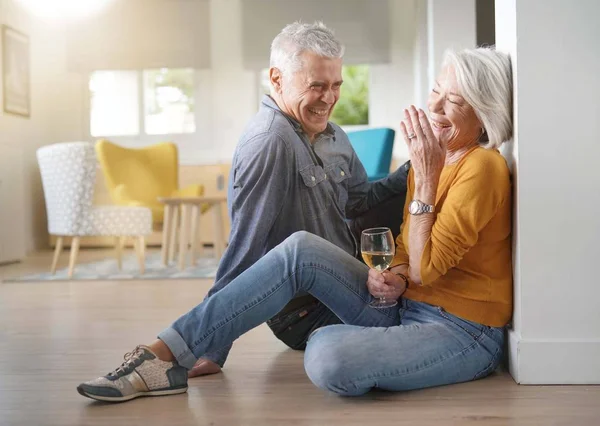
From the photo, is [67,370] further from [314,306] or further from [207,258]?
[207,258]

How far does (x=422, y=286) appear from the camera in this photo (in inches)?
73.7

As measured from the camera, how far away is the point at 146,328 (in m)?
3.01

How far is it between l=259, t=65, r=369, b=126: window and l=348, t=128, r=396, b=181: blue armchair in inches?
178

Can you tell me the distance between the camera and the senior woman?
5.67 ft

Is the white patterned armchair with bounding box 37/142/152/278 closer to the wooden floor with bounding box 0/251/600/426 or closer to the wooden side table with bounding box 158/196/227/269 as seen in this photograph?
the wooden side table with bounding box 158/196/227/269

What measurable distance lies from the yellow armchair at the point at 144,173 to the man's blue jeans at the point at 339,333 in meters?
4.76

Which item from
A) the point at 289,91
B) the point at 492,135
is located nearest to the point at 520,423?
the point at 492,135

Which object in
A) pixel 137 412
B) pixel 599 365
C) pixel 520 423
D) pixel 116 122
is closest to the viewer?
pixel 520 423

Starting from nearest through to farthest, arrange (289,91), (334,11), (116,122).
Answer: (289,91) → (334,11) → (116,122)

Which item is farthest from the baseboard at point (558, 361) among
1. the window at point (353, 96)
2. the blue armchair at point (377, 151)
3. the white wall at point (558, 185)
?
the window at point (353, 96)

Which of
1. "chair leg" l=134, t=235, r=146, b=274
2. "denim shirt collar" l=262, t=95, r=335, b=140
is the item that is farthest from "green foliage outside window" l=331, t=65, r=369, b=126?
"denim shirt collar" l=262, t=95, r=335, b=140

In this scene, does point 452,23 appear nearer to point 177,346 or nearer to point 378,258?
point 378,258

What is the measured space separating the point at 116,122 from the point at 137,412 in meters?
7.82

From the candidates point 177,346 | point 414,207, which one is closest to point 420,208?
point 414,207
